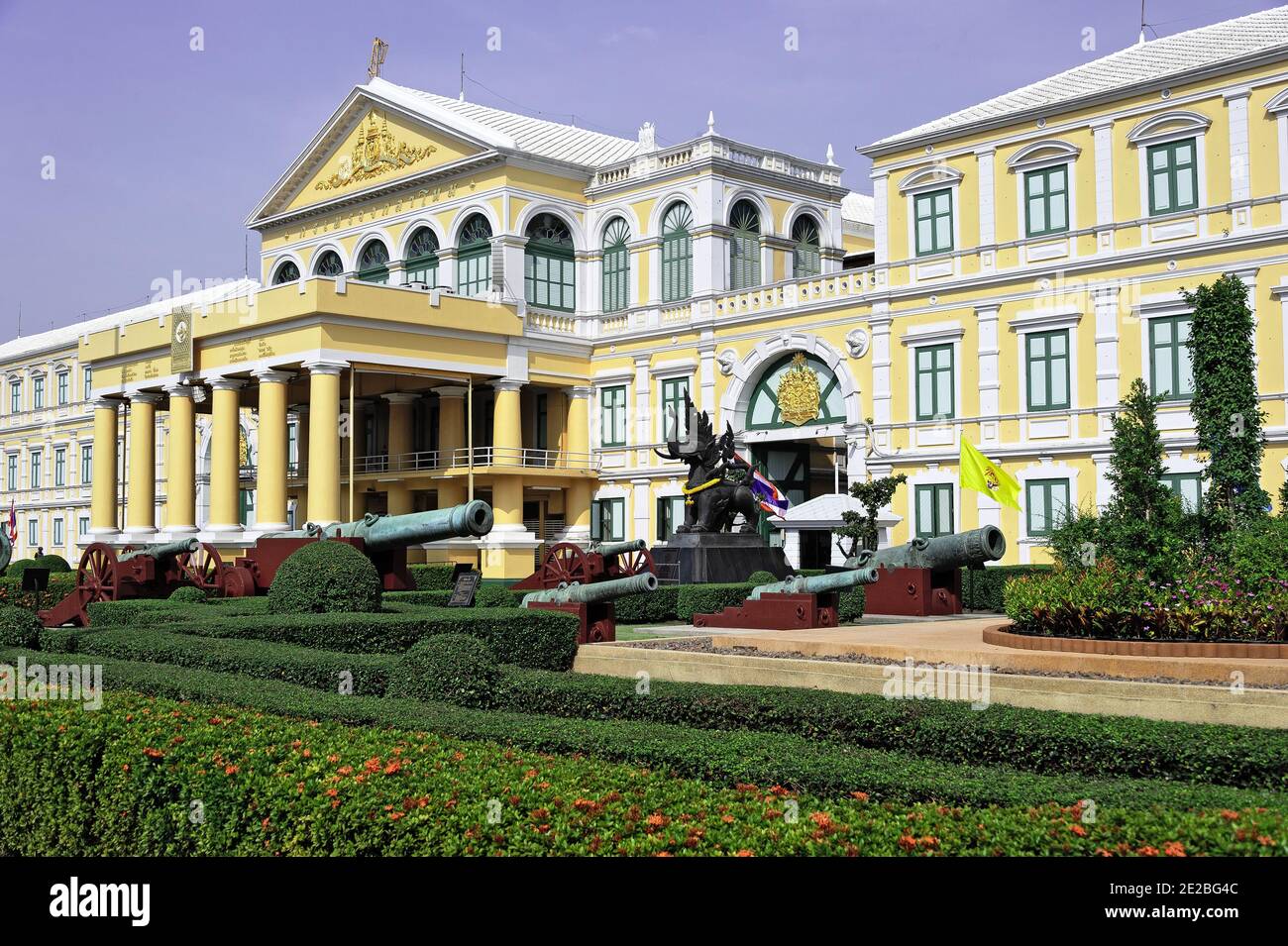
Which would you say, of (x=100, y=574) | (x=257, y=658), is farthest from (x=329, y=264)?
(x=257, y=658)

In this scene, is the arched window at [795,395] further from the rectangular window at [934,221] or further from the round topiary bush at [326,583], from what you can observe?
the round topiary bush at [326,583]

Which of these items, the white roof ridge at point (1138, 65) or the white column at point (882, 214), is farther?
the white column at point (882, 214)

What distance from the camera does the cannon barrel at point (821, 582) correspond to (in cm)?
1856

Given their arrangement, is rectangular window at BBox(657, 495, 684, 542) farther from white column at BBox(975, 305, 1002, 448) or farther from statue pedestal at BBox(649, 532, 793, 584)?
statue pedestal at BBox(649, 532, 793, 584)

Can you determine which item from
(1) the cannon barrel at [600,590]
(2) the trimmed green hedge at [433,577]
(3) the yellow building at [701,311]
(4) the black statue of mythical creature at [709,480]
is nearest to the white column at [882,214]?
(3) the yellow building at [701,311]

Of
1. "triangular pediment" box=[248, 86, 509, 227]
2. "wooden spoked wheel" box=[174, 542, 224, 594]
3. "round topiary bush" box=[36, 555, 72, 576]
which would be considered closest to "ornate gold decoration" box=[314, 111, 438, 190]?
"triangular pediment" box=[248, 86, 509, 227]

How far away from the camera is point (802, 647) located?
1567 centimetres

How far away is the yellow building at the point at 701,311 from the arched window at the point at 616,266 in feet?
0.40

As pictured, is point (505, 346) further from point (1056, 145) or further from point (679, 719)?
point (679, 719)

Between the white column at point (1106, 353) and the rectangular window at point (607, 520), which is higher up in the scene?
the white column at point (1106, 353)

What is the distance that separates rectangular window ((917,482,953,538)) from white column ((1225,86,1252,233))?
9465 mm

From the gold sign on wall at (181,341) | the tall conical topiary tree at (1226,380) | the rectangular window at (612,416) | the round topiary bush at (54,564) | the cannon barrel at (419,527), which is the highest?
the gold sign on wall at (181,341)

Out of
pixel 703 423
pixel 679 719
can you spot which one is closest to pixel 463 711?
pixel 679 719
